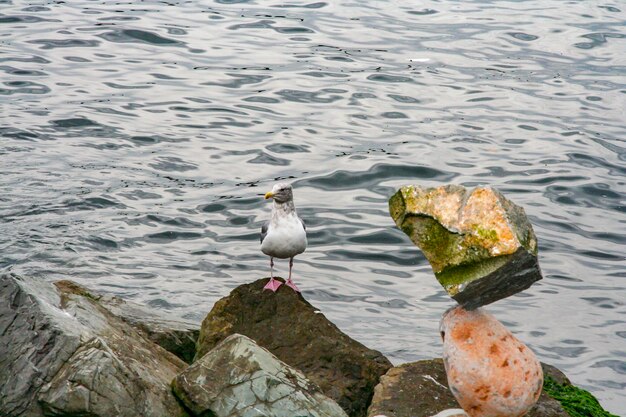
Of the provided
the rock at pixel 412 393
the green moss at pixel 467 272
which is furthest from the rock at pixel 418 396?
the green moss at pixel 467 272

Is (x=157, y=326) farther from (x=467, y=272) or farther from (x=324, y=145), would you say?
(x=324, y=145)

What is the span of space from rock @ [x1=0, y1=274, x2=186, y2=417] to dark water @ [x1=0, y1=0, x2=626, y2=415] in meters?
4.67

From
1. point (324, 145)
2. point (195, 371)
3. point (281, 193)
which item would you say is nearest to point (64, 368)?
point (195, 371)

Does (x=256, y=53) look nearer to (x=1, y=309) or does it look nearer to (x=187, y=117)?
(x=187, y=117)

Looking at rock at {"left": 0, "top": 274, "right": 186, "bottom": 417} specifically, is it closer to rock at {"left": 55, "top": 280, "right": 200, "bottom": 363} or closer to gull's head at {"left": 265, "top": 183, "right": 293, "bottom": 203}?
rock at {"left": 55, "top": 280, "right": 200, "bottom": 363}

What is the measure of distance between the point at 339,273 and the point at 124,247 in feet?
9.34

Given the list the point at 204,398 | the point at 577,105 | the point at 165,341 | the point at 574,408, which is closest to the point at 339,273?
the point at 165,341

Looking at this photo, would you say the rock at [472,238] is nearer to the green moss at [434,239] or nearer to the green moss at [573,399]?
the green moss at [434,239]

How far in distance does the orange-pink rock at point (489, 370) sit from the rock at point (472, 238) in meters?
0.20

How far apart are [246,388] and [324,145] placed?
1017 cm

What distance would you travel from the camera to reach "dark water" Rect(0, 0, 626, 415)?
12656 millimetres

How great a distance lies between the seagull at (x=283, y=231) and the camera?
9.06 m

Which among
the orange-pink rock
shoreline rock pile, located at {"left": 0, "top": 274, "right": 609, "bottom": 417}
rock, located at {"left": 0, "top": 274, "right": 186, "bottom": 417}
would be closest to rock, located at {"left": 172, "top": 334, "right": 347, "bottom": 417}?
shoreline rock pile, located at {"left": 0, "top": 274, "right": 609, "bottom": 417}

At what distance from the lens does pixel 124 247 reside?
44.5ft
